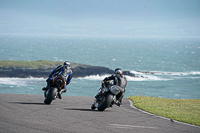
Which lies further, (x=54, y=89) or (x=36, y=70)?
(x=36, y=70)

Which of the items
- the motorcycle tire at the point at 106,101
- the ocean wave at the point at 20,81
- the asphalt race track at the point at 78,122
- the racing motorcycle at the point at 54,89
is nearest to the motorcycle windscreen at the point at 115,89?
the motorcycle tire at the point at 106,101

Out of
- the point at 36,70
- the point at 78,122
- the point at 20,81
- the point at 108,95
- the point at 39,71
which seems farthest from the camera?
the point at 36,70

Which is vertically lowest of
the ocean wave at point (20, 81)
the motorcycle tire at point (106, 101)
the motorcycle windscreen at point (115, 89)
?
the ocean wave at point (20, 81)

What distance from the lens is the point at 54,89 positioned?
1550 centimetres

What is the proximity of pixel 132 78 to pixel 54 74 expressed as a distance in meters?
79.6

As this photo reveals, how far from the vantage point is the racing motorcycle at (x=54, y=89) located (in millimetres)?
15461

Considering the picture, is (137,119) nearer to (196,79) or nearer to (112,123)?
(112,123)

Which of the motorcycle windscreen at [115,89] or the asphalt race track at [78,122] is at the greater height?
the motorcycle windscreen at [115,89]

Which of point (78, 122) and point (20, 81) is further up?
point (78, 122)

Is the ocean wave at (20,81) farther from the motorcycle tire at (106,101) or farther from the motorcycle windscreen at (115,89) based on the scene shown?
the motorcycle windscreen at (115,89)

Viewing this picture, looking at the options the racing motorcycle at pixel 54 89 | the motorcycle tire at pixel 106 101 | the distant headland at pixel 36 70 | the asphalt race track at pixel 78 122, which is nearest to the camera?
the asphalt race track at pixel 78 122

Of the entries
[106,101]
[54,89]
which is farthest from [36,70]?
[106,101]

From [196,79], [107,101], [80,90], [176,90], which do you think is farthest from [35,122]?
[196,79]

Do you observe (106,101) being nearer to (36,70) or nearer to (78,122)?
(78,122)
